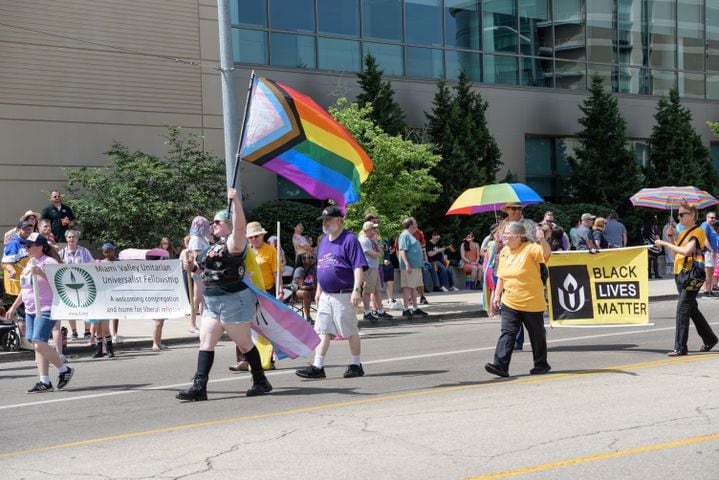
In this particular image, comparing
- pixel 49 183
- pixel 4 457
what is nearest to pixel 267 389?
pixel 4 457

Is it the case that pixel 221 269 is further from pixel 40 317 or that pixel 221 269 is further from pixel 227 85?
pixel 227 85

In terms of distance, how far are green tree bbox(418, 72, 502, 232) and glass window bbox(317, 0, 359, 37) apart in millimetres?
3032

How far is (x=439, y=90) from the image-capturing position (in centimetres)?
2848

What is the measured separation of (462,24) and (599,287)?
1918 centimetres

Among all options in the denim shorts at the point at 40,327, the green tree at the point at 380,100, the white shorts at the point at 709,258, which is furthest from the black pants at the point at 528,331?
the green tree at the point at 380,100

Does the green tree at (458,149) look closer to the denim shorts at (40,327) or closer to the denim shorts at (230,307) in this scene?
the denim shorts at (40,327)

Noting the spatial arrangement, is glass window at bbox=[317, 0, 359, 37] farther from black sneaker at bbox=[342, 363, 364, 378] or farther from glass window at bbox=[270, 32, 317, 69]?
black sneaker at bbox=[342, 363, 364, 378]

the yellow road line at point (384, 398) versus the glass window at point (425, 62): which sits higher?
the glass window at point (425, 62)

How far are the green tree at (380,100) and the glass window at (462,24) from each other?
4385mm

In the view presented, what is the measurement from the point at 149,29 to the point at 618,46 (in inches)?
681

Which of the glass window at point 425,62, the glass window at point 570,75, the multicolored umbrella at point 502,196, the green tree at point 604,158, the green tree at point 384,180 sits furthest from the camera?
the glass window at point 570,75

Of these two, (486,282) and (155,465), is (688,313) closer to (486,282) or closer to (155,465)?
(486,282)

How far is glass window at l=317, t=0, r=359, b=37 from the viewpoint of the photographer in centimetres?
2738

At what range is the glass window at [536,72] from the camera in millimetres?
31844
